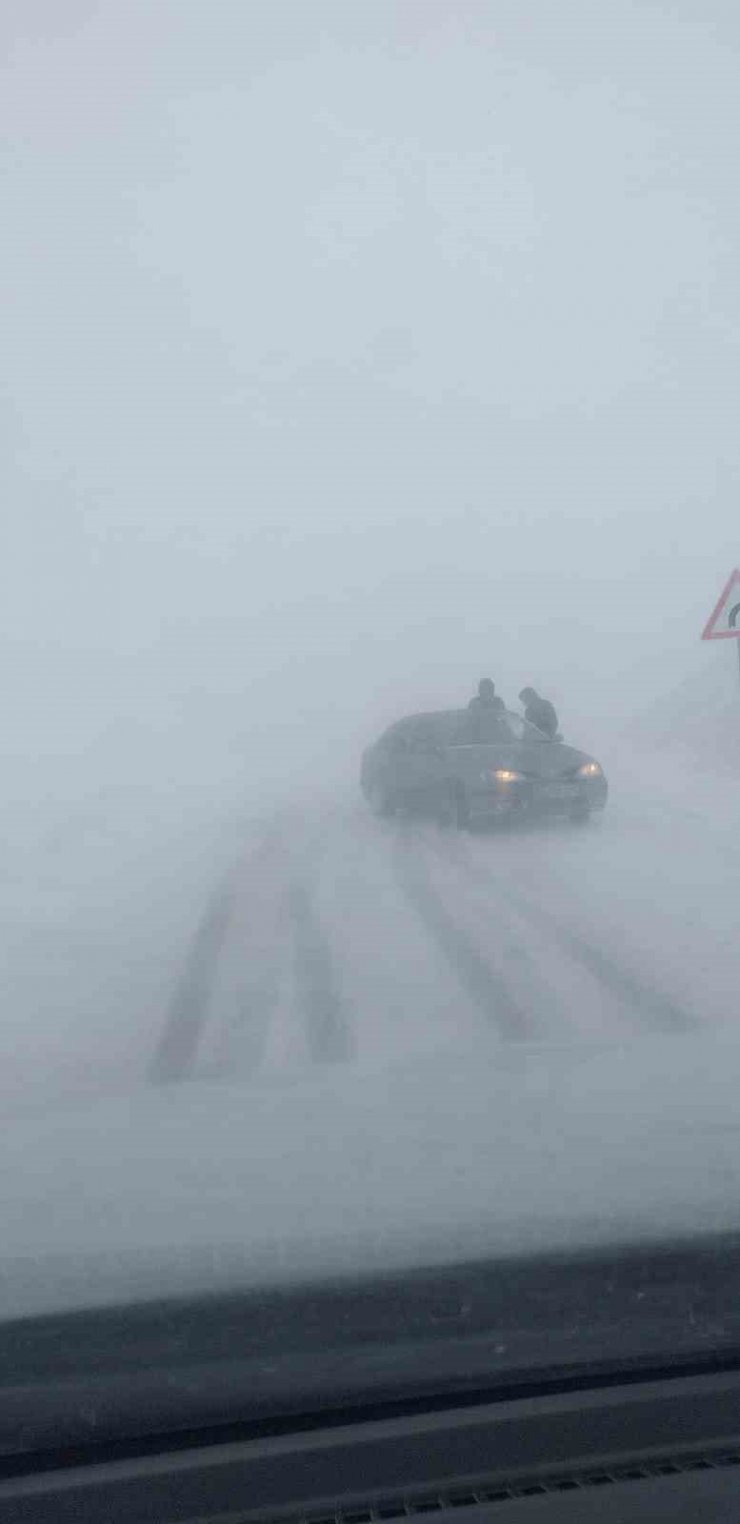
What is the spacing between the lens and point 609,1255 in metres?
2.60

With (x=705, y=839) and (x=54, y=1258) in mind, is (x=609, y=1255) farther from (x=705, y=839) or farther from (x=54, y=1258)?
(x=705, y=839)

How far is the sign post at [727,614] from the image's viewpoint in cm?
1448

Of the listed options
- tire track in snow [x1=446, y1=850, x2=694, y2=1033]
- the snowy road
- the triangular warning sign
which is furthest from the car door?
tire track in snow [x1=446, y1=850, x2=694, y2=1033]

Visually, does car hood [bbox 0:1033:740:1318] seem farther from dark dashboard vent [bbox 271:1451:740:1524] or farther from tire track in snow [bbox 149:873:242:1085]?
tire track in snow [bbox 149:873:242:1085]

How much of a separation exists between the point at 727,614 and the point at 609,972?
7017 millimetres

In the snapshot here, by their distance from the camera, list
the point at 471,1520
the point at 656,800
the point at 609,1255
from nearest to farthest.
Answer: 1. the point at 471,1520
2. the point at 609,1255
3. the point at 656,800

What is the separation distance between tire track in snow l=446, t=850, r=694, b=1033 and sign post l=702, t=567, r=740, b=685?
13.3 feet

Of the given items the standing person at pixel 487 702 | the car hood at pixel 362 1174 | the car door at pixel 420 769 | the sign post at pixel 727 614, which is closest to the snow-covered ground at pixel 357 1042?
the car hood at pixel 362 1174

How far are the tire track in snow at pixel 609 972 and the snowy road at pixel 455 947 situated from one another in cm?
2

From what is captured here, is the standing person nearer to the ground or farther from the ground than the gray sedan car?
farther from the ground

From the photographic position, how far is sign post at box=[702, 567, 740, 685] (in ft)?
47.5

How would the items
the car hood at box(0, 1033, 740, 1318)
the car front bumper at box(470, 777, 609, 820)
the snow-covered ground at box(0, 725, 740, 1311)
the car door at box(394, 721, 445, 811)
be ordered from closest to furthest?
1. the car hood at box(0, 1033, 740, 1318)
2. the snow-covered ground at box(0, 725, 740, 1311)
3. the car front bumper at box(470, 777, 609, 820)
4. the car door at box(394, 721, 445, 811)

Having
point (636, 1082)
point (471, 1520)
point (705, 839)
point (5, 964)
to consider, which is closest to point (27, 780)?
point (705, 839)

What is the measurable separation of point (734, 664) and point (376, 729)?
11216mm
